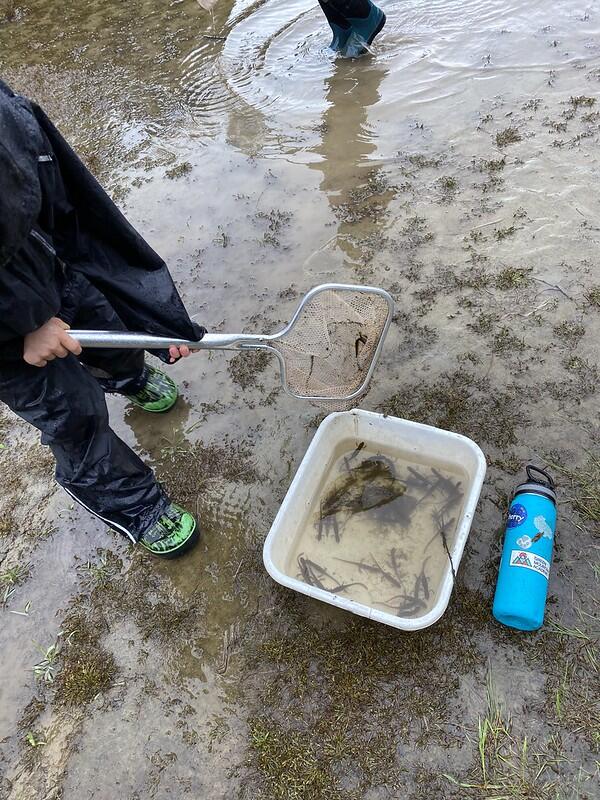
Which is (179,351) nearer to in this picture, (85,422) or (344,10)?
(85,422)

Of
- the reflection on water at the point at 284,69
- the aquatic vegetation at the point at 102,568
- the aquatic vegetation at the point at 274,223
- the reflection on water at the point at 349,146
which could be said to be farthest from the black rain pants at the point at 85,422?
the reflection on water at the point at 284,69

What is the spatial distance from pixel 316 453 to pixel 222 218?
9.16 feet

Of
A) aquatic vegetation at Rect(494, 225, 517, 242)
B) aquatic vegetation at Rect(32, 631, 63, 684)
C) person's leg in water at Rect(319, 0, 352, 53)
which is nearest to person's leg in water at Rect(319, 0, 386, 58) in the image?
person's leg in water at Rect(319, 0, 352, 53)

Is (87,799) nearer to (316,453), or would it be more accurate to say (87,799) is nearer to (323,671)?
(323,671)

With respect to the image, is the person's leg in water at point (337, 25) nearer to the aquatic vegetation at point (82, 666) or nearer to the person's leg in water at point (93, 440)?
the person's leg in water at point (93, 440)

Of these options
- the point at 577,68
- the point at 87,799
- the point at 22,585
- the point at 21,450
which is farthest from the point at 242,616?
the point at 577,68

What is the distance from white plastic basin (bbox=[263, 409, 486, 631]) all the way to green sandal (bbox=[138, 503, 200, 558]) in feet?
1.82

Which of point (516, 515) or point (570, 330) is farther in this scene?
point (570, 330)

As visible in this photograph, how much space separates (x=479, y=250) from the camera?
400 cm

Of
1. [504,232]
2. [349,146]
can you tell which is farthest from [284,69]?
[504,232]

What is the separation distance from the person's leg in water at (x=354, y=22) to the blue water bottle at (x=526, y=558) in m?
5.39

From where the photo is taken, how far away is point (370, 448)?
119 inches

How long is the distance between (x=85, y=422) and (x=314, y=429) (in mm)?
1355

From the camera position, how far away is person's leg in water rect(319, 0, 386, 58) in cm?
574
